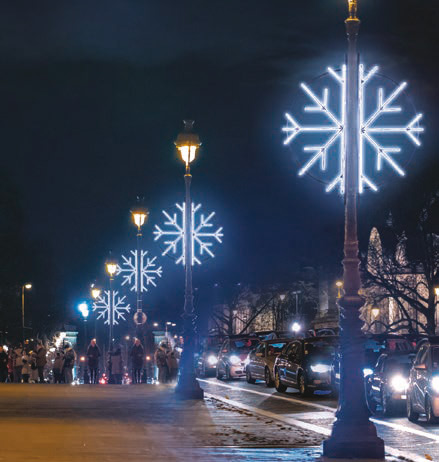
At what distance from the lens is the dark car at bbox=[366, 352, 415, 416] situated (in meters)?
25.0

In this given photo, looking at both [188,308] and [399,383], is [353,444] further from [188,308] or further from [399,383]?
[188,308]

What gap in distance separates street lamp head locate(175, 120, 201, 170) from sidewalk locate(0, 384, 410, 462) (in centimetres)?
649

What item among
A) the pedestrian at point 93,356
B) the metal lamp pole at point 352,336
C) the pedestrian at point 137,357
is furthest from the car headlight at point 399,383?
the pedestrian at point 93,356

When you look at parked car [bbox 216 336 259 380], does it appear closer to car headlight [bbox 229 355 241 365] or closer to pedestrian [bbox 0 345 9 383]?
car headlight [bbox 229 355 241 365]

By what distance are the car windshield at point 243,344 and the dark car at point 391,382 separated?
2013 centimetres

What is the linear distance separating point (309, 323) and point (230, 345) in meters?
77.3

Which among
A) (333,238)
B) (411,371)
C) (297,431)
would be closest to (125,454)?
(297,431)

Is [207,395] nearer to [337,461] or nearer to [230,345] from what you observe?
[230,345]

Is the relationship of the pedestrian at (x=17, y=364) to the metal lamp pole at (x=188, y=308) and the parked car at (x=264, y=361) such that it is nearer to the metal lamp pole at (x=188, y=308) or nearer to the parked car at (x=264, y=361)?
the parked car at (x=264, y=361)

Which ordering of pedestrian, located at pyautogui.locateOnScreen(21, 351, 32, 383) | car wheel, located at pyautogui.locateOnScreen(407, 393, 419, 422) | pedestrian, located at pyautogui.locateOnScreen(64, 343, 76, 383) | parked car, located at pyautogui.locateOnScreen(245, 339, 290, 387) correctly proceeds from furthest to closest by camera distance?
1. pedestrian, located at pyautogui.locateOnScreen(21, 351, 32, 383)
2. pedestrian, located at pyautogui.locateOnScreen(64, 343, 76, 383)
3. parked car, located at pyautogui.locateOnScreen(245, 339, 290, 387)
4. car wheel, located at pyautogui.locateOnScreen(407, 393, 419, 422)

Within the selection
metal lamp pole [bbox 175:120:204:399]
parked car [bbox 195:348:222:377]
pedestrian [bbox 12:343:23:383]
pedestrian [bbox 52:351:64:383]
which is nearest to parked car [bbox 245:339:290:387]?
metal lamp pole [bbox 175:120:204:399]

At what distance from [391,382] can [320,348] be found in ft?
26.7

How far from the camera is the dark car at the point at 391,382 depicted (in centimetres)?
2503

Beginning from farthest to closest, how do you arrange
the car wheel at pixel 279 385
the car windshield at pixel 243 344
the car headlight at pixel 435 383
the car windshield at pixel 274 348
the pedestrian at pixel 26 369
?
the pedestrian at pixel 26 369
the car windshield at pixel 243 344
the car windshield at pixel 274 348
the car wheel at pixel 279 385
the car headlight at pixel 435 383
